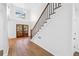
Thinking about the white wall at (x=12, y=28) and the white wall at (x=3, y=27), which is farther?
the white wall at (x=12, y=28)

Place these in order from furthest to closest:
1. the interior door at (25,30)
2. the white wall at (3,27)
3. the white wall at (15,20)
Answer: the interior door at (25,30)
the white wall at (15,20)
the white wall at (3,27)

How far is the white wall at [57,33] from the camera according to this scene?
1.58 meters

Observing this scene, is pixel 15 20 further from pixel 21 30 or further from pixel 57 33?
pixel 57 33

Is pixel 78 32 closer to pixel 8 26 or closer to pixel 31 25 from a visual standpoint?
pixel 31 25

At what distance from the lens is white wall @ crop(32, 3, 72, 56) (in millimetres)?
1580

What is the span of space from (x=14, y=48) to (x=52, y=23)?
855 mm

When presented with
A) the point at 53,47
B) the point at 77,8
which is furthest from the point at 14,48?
the point at 77,8

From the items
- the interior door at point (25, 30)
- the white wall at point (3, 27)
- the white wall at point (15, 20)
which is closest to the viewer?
the white wall at point (3, 27)

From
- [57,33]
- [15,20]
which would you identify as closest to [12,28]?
[15,20]

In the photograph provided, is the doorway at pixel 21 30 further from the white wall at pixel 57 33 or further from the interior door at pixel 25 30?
the white wall at pixel 57 33

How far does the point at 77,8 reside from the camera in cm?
127

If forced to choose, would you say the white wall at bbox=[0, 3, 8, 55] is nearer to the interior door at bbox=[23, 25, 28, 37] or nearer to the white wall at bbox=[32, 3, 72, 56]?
the interior door at bbox=[23, 25, 28, 37]

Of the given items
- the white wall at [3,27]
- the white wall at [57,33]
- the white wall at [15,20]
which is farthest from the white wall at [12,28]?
the white wall at [57,33]

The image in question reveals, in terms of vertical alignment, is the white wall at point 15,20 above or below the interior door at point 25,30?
above
